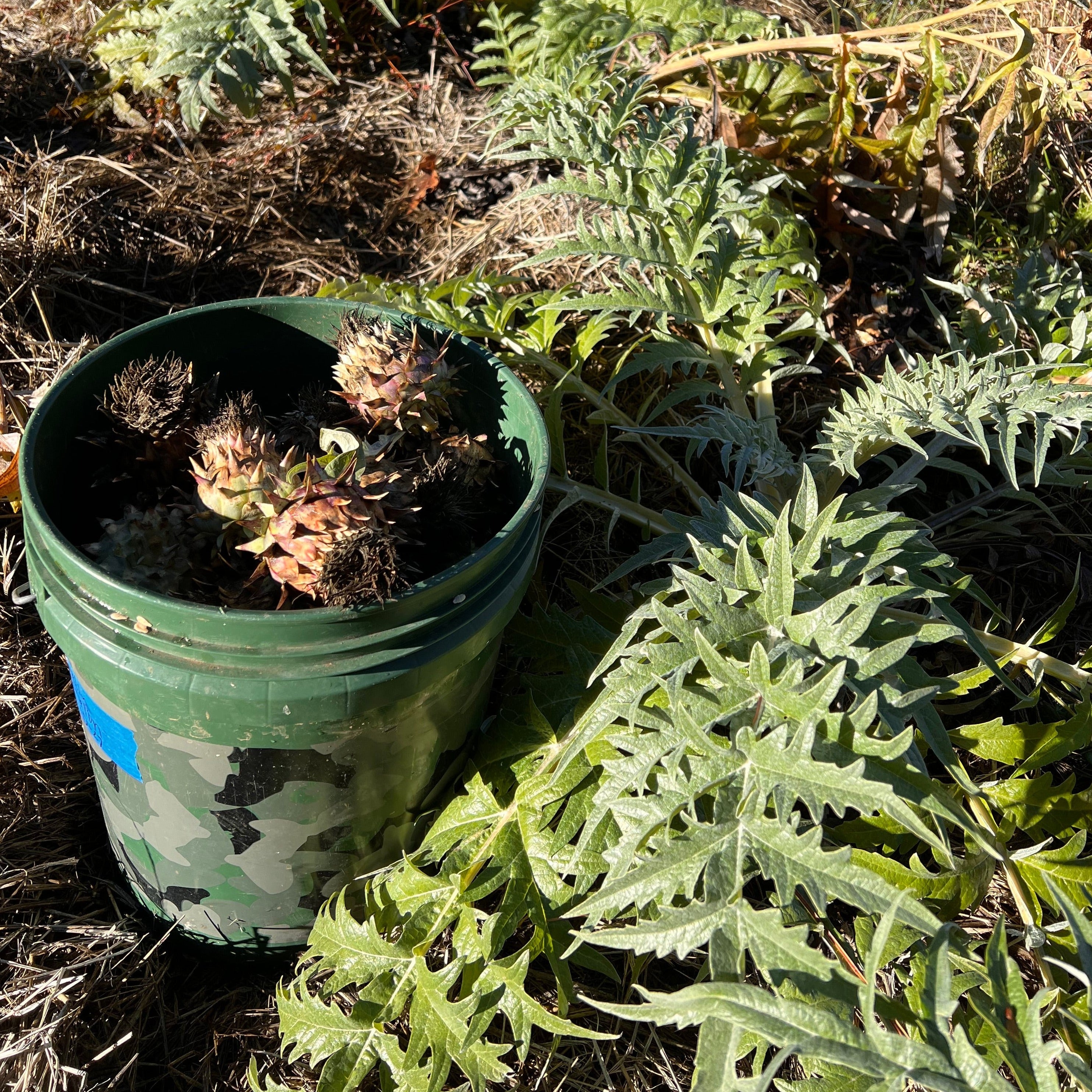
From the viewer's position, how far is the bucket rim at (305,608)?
1111 mm

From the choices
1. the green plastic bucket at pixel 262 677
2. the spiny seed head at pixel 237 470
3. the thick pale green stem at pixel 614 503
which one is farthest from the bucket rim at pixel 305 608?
the thick pale green stem at pixel 614 503

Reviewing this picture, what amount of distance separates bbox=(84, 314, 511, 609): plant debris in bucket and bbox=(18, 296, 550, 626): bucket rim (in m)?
0.03

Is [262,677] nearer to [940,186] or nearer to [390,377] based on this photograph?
[390,377]

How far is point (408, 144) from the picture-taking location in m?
2.91

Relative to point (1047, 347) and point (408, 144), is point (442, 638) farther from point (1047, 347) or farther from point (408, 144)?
point (408, 144)

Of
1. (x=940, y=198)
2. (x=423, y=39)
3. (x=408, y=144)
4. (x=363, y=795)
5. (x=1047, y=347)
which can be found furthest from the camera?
(x=423, y=39)

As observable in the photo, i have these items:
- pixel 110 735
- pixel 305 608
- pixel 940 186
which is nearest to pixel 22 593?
pixel 110 735

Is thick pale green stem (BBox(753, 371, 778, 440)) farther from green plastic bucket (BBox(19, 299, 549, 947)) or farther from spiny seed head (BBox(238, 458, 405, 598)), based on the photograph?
spiny seed head (BBox(238, 458, 405, 598))

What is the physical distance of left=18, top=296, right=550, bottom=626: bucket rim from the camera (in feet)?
3.65

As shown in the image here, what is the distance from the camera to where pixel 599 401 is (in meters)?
1.95

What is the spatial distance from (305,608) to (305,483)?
20 centimetres

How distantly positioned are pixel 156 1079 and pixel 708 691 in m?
1.08

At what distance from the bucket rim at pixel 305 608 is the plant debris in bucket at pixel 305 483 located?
0.10 ft

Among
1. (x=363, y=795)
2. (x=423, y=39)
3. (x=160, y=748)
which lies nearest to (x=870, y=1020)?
(x=363, y=795)
